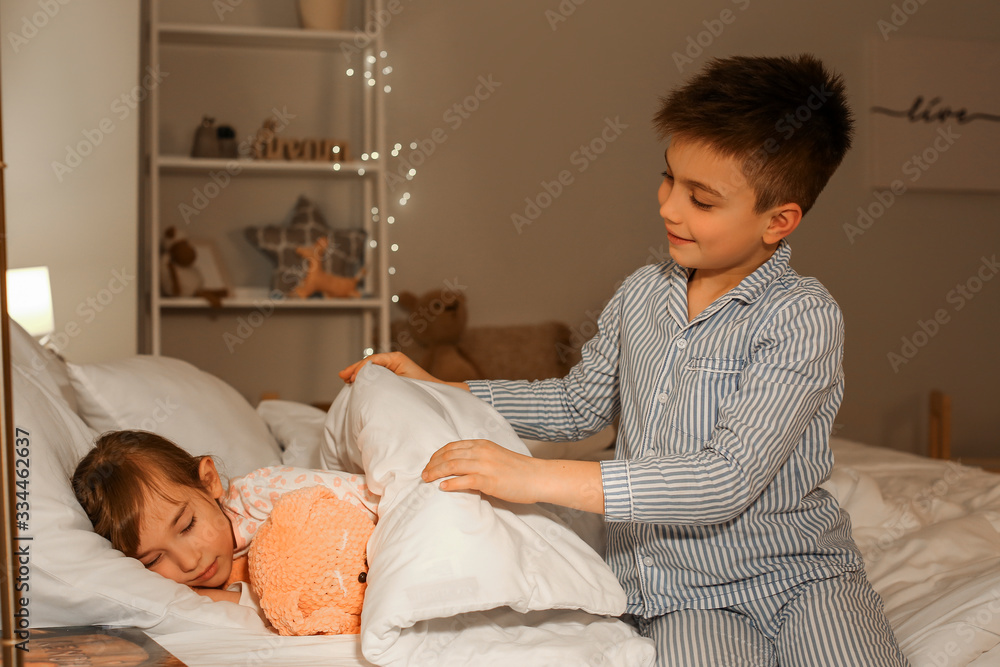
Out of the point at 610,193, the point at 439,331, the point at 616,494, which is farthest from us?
the point at 610,193

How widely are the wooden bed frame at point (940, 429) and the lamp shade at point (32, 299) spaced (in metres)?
3.15

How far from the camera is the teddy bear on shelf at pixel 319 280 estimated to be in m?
2.81

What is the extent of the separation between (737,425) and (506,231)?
241 cm

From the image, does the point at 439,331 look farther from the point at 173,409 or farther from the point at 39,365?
the point at 39,365

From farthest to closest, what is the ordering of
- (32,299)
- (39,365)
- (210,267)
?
(210,267) < (32,299) < (39,365)

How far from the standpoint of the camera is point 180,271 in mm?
2744

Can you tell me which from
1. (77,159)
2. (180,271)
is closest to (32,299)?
(77,159)

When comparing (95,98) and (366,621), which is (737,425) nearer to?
(366,621)

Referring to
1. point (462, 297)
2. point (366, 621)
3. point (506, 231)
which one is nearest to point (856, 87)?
point (506, 231)

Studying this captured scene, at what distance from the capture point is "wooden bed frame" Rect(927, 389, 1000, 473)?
3211 millimetres

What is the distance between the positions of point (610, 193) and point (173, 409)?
2.28 m

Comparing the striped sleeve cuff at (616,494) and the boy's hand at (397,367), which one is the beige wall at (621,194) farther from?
the striped sleeve cuff at (616,494)

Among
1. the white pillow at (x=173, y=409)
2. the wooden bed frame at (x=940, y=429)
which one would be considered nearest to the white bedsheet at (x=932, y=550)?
the white pillow at (x=173, y=409)

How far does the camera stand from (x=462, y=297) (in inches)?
122
